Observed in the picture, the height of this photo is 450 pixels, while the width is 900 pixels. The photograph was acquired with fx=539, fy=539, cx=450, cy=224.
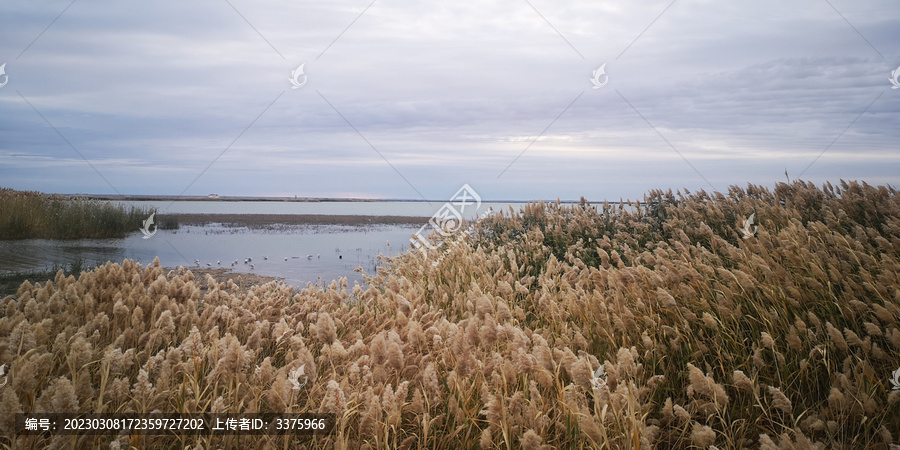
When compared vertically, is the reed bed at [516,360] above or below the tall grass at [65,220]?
below

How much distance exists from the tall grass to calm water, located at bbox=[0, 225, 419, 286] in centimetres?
32

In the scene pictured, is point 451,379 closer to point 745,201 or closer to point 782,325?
point 782,325

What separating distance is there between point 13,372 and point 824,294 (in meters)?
4.77

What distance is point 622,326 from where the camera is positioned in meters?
3.54

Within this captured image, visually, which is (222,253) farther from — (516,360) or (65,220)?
(516,360)

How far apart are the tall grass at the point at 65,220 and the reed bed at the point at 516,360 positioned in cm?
710

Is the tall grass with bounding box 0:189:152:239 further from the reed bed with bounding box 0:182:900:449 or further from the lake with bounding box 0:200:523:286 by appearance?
the reed bed with bounding box 0:182:900:449

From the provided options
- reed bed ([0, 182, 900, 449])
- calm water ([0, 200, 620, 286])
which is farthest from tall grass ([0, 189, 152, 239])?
reed bed ([0, 182, 900, 449])

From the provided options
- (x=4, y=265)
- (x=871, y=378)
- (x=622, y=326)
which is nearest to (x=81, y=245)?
(x=4, y=265)

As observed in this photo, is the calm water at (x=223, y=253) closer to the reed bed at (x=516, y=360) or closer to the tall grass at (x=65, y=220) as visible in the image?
the tall grass at (x=65, y=220)

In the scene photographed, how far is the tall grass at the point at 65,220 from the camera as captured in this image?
10.0m

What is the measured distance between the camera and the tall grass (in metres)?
10.0

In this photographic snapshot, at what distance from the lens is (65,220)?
10.7 metres

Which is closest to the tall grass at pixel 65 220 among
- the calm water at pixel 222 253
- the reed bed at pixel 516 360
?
the calm water at pixel 222 253
